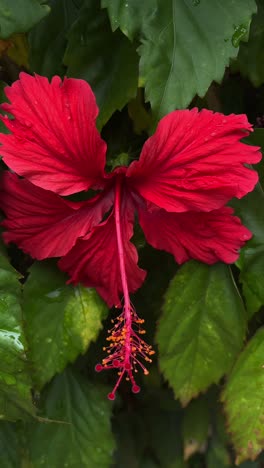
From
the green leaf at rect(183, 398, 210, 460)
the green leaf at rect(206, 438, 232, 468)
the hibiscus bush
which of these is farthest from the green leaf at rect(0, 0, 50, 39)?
the green leaf at rect(206, 438, 232, 468)

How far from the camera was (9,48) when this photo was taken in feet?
2.33

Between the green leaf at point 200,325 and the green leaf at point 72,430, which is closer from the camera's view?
the green leaf at point 200,325

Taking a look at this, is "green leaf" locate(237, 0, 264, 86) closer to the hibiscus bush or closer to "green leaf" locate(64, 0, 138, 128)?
the hibiscus bush

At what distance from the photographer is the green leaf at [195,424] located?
3.19 ft

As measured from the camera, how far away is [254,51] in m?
0.73

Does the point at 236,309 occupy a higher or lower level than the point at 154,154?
lower

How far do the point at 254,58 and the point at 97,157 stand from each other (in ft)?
0.81

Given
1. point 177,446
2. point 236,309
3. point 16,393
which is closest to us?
point 16,393

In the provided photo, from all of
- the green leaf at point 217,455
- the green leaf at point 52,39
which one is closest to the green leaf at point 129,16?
the green leaf at point 52,39

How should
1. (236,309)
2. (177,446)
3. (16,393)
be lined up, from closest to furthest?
(16,393) < (236,309) < (177,446)

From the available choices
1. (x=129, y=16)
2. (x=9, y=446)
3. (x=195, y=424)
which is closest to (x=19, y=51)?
(x=129, y=16)

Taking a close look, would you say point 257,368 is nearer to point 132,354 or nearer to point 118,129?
point 132,354

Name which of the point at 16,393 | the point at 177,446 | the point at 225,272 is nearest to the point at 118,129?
the point at 225,272

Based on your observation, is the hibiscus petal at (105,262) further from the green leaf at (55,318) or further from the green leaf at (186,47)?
the green leaf at (186,47)
